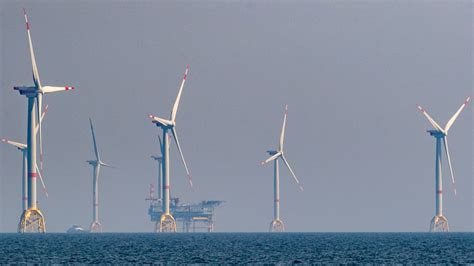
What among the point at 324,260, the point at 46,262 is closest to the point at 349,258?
the point at 324,260

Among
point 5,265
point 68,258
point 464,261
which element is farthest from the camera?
point 68,258

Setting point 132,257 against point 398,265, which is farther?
point 132,257

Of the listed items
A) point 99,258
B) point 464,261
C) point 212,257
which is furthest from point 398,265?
point 99,258

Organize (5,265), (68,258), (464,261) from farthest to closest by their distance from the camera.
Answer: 1. (68,258)
2. (464,261)
3. (5,265)

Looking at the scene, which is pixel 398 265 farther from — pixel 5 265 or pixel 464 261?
pixel 5 265

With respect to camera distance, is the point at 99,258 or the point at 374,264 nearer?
the point at 374,264

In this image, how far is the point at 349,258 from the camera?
6127 inches

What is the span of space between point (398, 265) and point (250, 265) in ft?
56.8

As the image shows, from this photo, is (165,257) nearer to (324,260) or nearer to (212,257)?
(212,257)

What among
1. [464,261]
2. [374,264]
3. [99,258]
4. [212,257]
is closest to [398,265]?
[374,264]

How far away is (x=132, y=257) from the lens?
15662cm

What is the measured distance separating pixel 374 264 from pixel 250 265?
1453cm

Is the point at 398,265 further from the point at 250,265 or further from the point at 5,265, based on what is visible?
the point at 5,265

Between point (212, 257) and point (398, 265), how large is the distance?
28.9 meters
